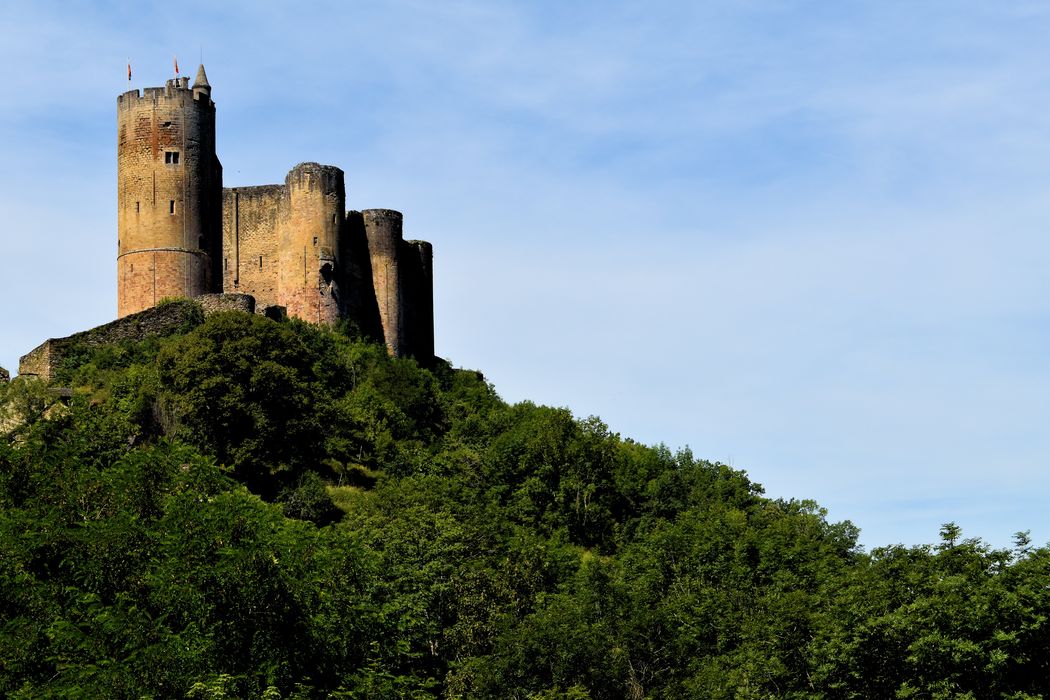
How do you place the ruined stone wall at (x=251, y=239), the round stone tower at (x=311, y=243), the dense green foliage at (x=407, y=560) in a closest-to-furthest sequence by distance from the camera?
the dense green foliage at (x=407, y=560) < the round stone tower at (x=311, y=243) < the ruined stone wall at (x=251, y=239)

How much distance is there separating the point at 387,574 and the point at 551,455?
61.8ft

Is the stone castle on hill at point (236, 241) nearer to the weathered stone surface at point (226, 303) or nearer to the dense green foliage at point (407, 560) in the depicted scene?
the weathered stone surface at point (226, 303)

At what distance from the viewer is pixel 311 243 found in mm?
74375

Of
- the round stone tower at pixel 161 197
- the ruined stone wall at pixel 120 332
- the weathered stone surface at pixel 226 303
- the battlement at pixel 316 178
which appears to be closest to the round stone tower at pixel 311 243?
the battlement at pixel 316 178

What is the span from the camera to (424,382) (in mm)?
72938

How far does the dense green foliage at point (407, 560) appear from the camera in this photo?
36000 mm

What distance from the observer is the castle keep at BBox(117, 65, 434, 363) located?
71312 millimetres

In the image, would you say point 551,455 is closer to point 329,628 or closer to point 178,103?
point 178,103

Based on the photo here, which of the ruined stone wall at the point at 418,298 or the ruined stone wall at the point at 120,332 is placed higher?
the ruined stone wall at the point at 418,298

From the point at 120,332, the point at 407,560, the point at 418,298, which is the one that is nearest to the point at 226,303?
the point at 120,332

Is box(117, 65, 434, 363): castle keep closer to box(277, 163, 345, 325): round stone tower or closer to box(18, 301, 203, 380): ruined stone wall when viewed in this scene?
box(277, 163, 345, 325): round stone tower

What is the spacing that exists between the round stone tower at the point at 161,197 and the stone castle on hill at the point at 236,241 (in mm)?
36

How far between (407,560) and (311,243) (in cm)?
2601

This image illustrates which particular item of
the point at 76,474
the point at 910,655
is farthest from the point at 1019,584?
the point at 76,474
